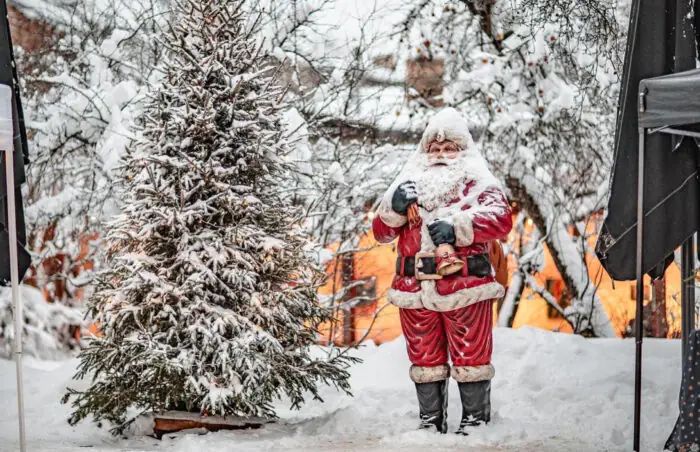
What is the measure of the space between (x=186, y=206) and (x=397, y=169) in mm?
6409

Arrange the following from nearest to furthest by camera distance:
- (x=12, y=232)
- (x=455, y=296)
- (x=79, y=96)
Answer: (x=12, y=232) → (x=455, y=296) → (x=79, y=96)

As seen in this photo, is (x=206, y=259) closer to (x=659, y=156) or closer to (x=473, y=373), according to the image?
(x=473, y=373)

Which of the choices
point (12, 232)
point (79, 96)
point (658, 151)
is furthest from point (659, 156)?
point (79, 96)

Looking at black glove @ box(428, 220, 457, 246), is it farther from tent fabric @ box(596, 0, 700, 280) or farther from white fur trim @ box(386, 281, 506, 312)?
tent fabric @ box(596, 0, 700, 280)

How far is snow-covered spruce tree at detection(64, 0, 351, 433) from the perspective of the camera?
7004 mm

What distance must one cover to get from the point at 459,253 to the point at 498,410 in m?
Result: 1.69

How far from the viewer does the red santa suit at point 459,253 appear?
6934mm

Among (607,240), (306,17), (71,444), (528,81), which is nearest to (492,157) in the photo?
(528,81)

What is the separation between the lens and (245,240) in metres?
7.22

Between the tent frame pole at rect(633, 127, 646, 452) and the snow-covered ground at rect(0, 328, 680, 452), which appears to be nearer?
the tent frame pole at rect(633, 127, 646, 452)

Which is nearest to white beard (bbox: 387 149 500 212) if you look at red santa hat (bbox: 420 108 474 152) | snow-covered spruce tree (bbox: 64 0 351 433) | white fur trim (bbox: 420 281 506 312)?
red santa hat (bbox: 420 108 474 152)

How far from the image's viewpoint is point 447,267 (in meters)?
6.90

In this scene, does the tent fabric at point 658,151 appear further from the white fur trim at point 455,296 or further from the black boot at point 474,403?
the black boot at point 474,403

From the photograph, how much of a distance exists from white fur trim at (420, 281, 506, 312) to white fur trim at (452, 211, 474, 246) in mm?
354
